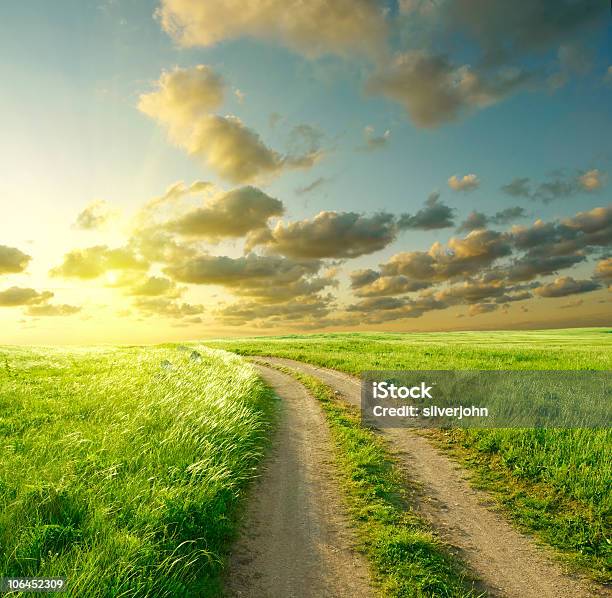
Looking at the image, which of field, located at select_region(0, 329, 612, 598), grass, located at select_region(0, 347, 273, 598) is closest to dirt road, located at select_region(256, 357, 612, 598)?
field, located at select_region(0, 329, 612, 598)

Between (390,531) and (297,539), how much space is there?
1578mm

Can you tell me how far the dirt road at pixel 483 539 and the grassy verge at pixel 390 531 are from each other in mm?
350

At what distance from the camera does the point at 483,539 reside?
22.8 ft

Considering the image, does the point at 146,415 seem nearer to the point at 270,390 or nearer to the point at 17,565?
the point at 17,565

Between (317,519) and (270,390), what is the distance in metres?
13.2

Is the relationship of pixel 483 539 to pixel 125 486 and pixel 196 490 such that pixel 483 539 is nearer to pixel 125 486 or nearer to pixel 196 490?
pixel 196 490

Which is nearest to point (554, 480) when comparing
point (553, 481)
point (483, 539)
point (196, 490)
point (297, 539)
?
point (553, 481)

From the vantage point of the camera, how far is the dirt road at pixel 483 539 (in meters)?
5.81

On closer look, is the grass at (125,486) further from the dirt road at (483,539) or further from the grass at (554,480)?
the grass at (554,480)

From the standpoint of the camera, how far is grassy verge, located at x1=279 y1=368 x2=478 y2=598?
5.67 metres

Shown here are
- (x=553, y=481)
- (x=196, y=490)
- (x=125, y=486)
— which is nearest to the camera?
(x=125, y=486)

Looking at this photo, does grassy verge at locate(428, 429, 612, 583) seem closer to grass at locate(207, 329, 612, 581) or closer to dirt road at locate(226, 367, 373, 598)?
grass at locate(207, 329, 612, 581)

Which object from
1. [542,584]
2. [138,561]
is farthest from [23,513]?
[542,584]

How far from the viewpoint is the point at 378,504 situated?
7957 mm
